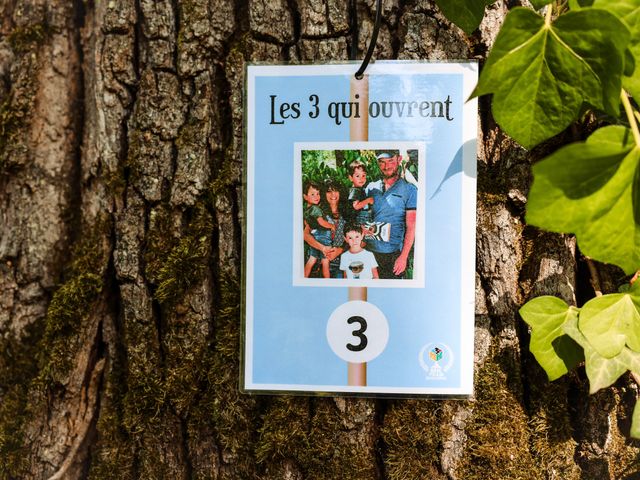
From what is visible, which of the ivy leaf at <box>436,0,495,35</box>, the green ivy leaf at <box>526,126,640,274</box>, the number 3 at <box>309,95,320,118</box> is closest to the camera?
the green ivy leaf at <box>526,126,640,274</box>

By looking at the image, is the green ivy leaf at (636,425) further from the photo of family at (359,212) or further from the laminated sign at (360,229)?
the photo of family at (359,212)

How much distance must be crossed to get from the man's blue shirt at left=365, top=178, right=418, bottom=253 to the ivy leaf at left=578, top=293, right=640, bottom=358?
0.32 meters

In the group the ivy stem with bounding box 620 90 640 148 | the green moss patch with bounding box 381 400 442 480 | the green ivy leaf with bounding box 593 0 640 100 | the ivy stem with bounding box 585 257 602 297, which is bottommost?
the green moss patch with bounding box 381 400 442 480

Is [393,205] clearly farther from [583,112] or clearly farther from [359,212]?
[583,112]

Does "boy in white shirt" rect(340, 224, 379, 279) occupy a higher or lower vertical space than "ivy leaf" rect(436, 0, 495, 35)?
lower

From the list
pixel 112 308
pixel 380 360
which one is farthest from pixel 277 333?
pixel 112 308

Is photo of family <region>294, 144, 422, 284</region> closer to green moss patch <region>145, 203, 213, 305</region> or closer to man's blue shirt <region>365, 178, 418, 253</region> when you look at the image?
man's blue shirt <region>365, 178, 418, 253</region>

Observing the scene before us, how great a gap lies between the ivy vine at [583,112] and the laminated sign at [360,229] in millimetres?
149

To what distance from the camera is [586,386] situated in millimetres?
950

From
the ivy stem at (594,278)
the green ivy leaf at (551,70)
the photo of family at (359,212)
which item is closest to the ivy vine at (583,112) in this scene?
the green ivy leaf at (551,70)

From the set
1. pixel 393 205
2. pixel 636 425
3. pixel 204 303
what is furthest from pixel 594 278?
pixel 204 303

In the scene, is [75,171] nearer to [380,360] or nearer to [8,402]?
[8,402]

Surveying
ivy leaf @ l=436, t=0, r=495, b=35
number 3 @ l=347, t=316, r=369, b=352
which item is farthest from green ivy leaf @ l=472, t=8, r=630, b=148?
number 3 @ l=347, t=316, r=369, b=352

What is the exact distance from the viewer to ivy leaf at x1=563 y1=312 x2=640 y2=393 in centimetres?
84
